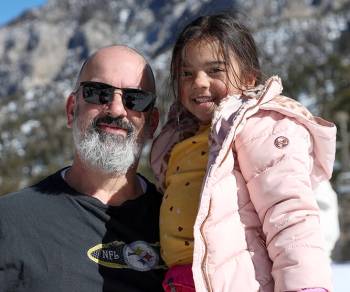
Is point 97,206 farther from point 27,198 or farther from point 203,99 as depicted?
point 203,99

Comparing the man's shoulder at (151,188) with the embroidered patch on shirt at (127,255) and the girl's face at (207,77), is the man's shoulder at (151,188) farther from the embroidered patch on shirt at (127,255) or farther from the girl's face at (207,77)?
the girl's face at (207,77)

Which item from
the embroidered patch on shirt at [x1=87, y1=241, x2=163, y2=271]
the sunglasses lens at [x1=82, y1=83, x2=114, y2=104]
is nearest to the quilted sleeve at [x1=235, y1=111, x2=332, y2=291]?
the embroidered patch on shirt at [x1=87, y1=241, x2=163, y2=271]

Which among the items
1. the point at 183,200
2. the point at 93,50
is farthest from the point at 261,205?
the point at 93,50

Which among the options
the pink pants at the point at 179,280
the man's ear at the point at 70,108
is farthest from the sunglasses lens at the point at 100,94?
the pink pants at the point at 179,280

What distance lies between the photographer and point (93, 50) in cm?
2273

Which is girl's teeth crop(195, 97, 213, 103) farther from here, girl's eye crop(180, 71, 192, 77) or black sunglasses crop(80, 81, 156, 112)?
black sunglasses crop(80, 81, 156, 112)

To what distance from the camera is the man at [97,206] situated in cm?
189

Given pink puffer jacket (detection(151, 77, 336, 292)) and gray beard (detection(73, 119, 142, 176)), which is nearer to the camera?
pink puffer jacket (detection(151, 77, 336, 292))

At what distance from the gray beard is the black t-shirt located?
121 mm

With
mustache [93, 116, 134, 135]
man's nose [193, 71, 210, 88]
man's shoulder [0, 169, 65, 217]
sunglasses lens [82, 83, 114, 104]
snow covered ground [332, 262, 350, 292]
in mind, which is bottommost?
snow covered ground [332, 262, 350, 292]

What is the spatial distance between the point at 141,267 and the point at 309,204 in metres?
0.60

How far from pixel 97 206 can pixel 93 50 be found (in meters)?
21.2

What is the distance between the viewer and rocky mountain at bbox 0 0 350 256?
34094mm

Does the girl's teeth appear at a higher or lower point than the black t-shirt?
higher
